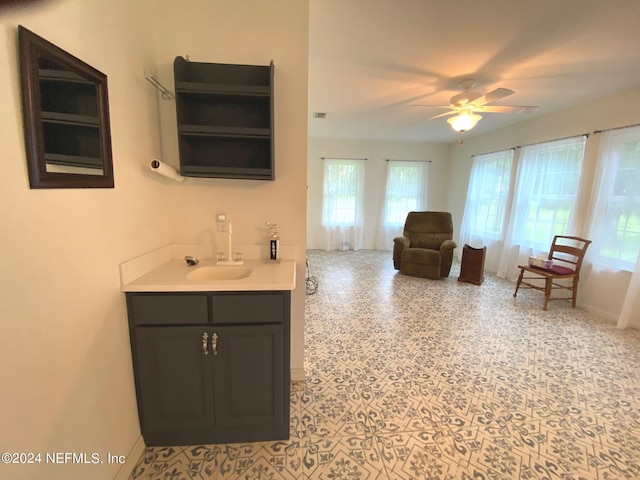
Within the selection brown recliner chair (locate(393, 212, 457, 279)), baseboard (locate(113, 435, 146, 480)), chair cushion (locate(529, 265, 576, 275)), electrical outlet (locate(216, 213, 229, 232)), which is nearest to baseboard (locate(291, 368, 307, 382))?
baseboard (locate(113, 435, 146, 480))

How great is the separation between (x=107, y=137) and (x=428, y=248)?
14.9 feet

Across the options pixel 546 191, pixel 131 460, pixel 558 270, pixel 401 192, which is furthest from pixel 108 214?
pixel 401 192

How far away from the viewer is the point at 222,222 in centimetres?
179

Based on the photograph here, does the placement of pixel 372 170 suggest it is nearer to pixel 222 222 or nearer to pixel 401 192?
pixel 401 192

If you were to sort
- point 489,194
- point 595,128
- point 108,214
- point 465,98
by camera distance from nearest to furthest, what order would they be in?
point 108,214 < point 465,98 < point 595,128 < point 489,194

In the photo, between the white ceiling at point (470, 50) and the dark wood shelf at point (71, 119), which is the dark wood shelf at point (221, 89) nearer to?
the dark wood shelf at point (71, 119)

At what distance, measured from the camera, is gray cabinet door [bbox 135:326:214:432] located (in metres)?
1.34

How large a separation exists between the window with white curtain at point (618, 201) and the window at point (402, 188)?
10.6ft

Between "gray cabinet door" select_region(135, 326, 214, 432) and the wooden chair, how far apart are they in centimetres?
377

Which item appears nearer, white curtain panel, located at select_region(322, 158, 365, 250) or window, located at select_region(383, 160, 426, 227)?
white curtain panel, located at select_region(322, 158, 365, 250)

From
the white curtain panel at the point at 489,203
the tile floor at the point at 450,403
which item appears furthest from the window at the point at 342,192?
the tile floor at the point at 450,403

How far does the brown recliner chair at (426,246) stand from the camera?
4.30 metres

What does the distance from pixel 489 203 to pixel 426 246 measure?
1.46 meters

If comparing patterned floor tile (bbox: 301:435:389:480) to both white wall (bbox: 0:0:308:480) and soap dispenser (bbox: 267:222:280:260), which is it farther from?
soap dispenser (bbox: 267:222:280:260)
